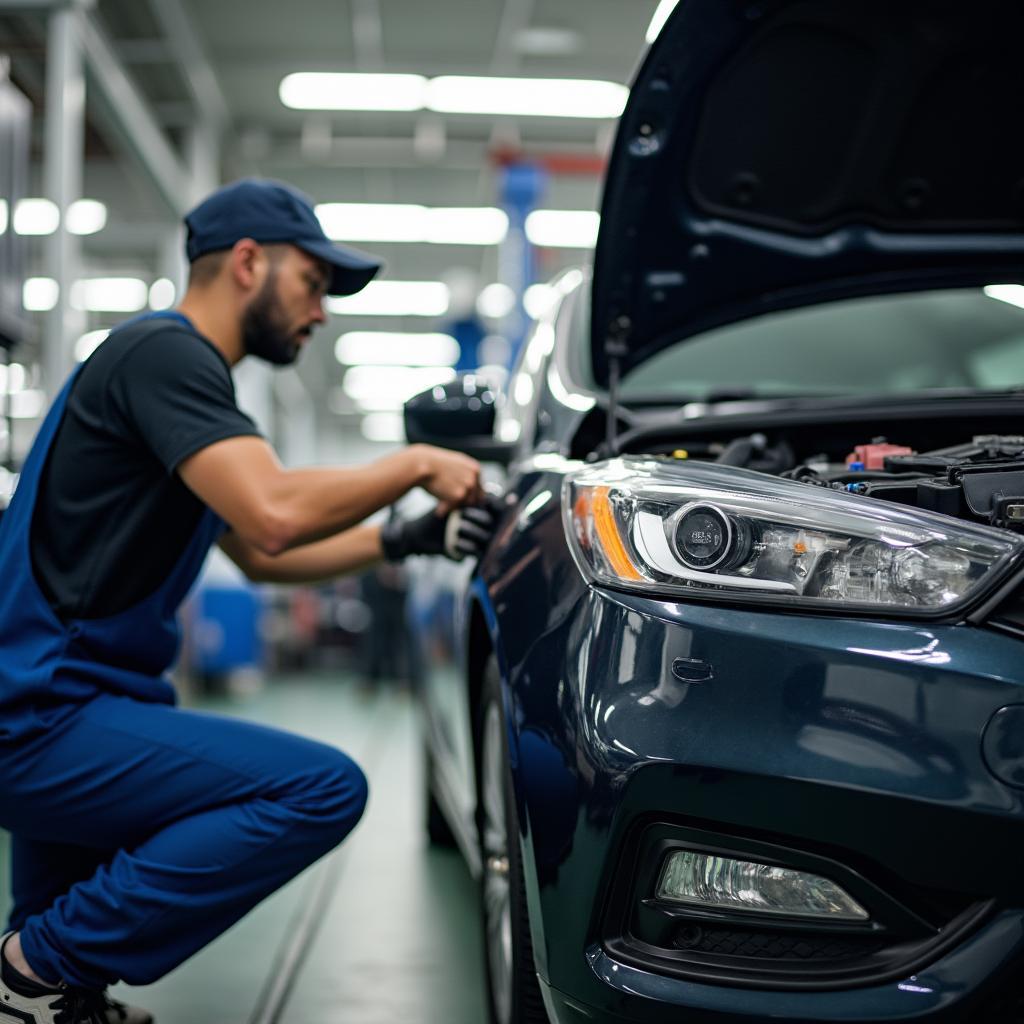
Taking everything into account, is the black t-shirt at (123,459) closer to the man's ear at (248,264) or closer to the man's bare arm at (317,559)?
the man's ear at (248,264)

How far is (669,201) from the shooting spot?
2.00 metres

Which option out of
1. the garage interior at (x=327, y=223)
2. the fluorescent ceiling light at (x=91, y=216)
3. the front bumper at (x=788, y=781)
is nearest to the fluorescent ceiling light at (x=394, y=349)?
the garage interior at (x=327, y=223)

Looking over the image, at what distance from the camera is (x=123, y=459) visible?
183 centimetres

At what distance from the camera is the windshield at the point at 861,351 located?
2.61 m

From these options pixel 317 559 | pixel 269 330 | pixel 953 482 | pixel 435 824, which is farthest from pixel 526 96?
pixel 953 482

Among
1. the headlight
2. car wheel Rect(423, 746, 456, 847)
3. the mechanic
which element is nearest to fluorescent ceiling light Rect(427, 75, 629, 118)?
car wheel Rect(423, 746, 456, 847)

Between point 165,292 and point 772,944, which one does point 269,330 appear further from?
point 165,292

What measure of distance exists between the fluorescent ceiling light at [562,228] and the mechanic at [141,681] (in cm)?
984

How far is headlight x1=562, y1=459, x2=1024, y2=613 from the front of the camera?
118 centimetres

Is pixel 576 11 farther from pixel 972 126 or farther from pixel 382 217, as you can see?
pixel 972 126

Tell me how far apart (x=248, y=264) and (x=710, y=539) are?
43.4 inches

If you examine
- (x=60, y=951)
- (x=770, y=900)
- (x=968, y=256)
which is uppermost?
(x=968, y=256)

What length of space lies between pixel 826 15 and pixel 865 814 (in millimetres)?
1427

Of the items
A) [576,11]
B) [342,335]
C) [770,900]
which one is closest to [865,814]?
[770,900]
